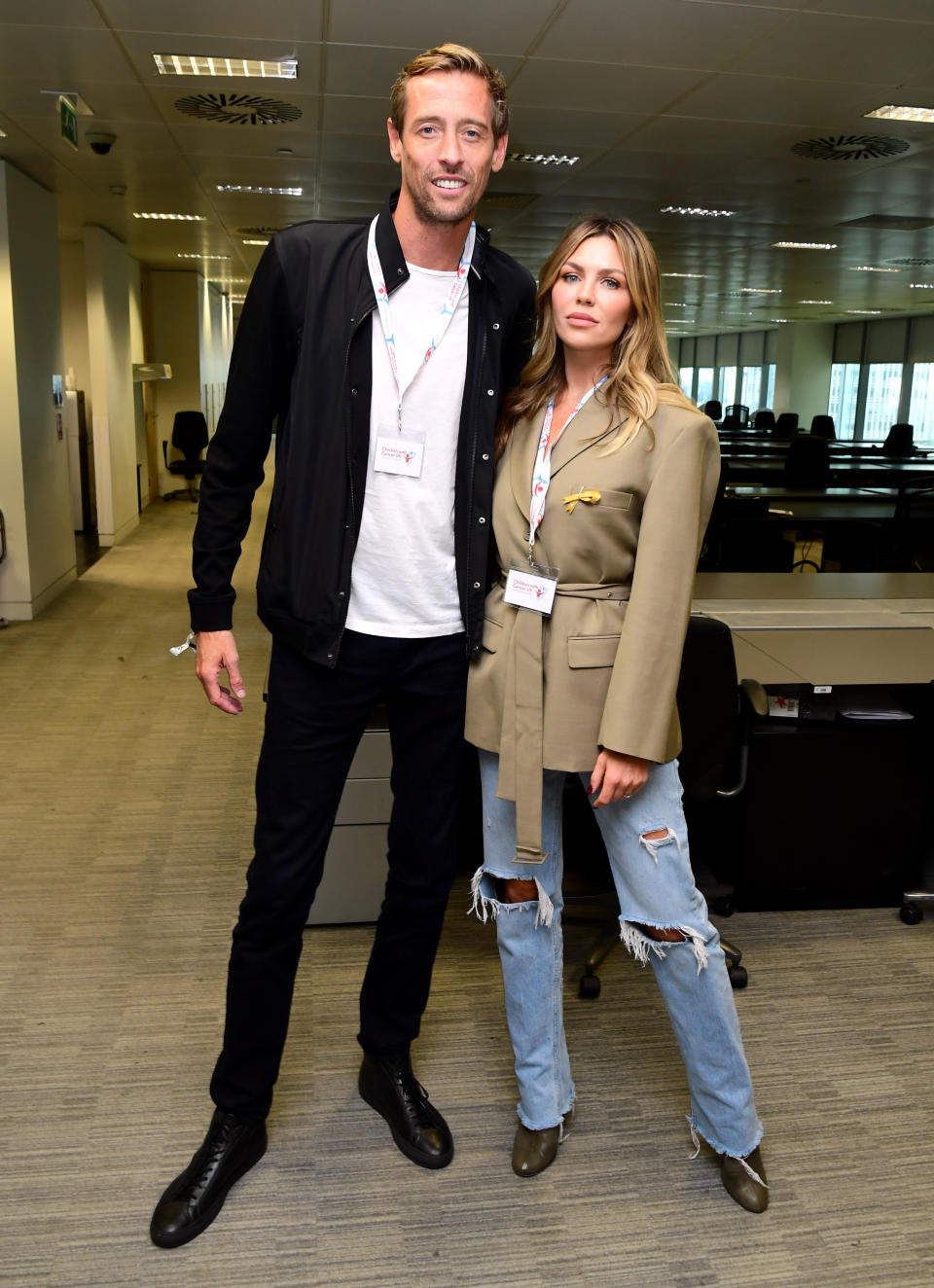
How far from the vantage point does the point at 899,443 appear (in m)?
14.1

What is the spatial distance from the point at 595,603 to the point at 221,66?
160 inches

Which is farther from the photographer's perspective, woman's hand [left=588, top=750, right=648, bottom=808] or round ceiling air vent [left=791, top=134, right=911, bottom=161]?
round ceiling air vent [left=791, top=134, right=911, bottom=161]

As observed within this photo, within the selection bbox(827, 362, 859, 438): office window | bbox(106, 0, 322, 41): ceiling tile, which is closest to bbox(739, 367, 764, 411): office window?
bbox(827, 362, 859, 438): office window

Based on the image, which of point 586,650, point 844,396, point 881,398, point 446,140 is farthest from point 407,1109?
point 844,396

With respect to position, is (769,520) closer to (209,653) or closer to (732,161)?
(732,161)

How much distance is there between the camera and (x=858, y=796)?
9.95ft

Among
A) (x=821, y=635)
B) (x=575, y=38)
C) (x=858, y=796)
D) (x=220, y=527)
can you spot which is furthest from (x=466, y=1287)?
(x=575, y=38)

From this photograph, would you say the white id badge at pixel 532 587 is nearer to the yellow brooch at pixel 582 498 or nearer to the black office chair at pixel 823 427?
the yellow brooch at pixel 582 498

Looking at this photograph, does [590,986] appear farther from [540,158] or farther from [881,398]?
[881,398]

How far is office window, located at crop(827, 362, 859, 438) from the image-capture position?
2053 centimetres

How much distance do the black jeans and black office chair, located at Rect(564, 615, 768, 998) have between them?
74 cm

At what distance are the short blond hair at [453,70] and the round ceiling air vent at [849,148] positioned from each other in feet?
15.5

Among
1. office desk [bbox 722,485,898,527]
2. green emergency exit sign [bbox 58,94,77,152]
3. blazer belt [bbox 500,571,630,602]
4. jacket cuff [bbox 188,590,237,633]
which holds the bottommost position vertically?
office desk [bbox 722,485,898,527]

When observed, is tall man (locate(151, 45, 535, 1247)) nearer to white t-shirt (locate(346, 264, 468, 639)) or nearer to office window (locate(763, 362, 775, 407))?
white t-shirt (locate(346, 264, 468, 639))
